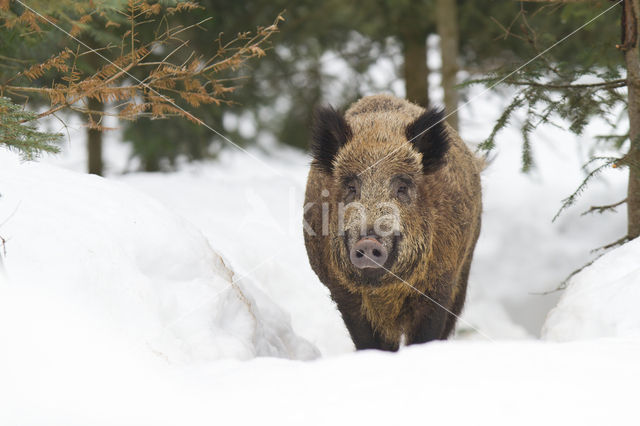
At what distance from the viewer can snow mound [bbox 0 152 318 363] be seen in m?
3.23

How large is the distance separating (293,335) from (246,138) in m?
7.99

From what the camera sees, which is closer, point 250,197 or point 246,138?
point 250,197

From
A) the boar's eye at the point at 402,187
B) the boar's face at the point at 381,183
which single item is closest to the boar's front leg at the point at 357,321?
the boar's face at the point at 381,183

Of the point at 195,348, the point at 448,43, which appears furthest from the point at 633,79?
the point at 448,43

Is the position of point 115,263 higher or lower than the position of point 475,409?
higher

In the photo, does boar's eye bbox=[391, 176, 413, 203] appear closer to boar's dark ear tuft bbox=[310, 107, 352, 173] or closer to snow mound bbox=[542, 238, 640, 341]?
boar's dark ear tuft bbox=[310, 107, 352, 173]

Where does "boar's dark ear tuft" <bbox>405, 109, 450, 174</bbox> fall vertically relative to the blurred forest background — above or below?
below

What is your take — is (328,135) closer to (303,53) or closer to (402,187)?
(402,187)

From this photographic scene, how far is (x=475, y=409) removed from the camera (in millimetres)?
2496

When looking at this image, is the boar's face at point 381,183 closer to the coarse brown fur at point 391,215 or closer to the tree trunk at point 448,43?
the coarse brown fur at point 391,215

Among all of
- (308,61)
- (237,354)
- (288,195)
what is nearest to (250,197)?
(288,195)

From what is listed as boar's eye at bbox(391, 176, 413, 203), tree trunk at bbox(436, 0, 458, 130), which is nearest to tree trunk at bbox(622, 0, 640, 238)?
boar's eye at bbox(391, 176, 413, 203)

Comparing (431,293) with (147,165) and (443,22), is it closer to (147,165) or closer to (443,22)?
(443,22)

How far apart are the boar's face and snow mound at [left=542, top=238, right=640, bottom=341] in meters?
1.01
